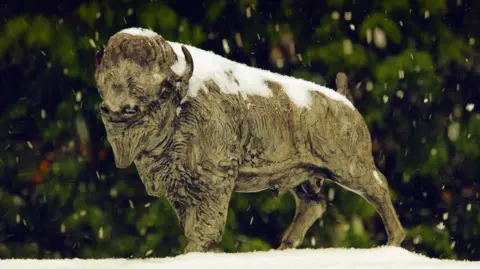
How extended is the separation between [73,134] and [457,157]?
8.20 ft

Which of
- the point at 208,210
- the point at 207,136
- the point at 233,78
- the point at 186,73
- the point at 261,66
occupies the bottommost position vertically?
the point at 261,66

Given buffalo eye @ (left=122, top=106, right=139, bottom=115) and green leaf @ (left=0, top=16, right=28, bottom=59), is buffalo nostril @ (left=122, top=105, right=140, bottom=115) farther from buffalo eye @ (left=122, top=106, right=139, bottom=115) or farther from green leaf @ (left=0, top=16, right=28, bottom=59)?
green leaf @ (left=0, top=16, right=28, bottom=59)

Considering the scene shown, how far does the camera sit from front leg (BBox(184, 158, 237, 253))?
294cm

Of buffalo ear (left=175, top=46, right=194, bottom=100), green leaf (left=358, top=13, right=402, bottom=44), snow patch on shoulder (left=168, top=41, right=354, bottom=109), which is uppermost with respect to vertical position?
buffalo ear (left=175, top=46, right=194, bottom=100)

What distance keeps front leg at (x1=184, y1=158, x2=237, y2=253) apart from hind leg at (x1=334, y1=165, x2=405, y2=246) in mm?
Result: 672

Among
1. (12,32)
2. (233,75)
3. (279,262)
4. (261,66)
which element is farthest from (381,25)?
(279,262)

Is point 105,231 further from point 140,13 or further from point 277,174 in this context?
point 277,174

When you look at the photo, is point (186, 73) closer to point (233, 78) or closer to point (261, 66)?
point (233, 78)

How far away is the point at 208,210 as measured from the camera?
295 cm

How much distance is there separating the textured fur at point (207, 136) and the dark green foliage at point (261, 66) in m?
1.49

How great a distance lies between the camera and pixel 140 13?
4879mm

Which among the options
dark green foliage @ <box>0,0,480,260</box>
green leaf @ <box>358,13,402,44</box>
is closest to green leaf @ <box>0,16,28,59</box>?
dark green foliage @ <box>0,0,480,260</box>

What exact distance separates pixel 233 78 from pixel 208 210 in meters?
0.55

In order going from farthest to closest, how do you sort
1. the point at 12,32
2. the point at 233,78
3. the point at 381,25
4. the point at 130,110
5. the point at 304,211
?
the point at 381,25
the point at 12,32
the point at 304,211
the point at 233,78
the point at 130,110
